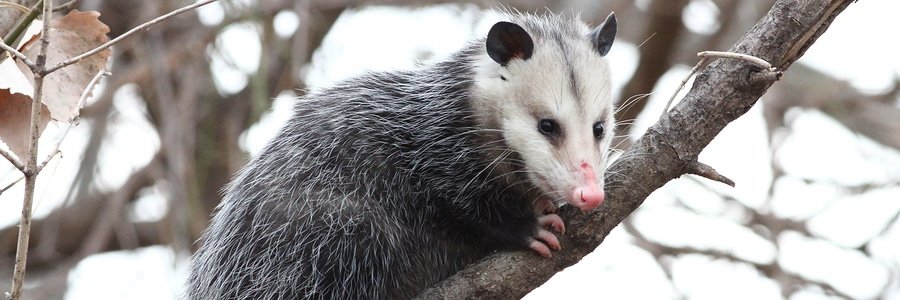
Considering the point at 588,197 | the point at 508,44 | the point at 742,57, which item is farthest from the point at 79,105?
the point at 742,57

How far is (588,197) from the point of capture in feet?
7.64

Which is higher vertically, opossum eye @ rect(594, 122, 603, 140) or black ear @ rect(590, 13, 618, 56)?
black ear @ rect(590, 13, 618, 56)

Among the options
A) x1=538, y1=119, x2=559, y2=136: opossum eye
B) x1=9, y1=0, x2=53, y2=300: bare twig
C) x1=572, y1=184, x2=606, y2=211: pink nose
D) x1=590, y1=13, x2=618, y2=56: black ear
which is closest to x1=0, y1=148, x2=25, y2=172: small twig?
x1=9, y1=0, x2=53, y2=300: bare twig

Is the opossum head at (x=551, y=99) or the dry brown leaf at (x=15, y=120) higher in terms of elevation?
the opossum head at (x=551, y=99)

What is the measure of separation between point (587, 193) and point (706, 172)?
0.89ft

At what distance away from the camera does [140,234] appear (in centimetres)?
519

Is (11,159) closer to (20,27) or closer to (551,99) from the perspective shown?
(20,27)

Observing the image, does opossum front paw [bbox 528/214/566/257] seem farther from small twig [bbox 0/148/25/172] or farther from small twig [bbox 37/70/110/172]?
small twig [bbox 0/148/25/172]

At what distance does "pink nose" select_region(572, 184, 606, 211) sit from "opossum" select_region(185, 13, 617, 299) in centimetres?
9

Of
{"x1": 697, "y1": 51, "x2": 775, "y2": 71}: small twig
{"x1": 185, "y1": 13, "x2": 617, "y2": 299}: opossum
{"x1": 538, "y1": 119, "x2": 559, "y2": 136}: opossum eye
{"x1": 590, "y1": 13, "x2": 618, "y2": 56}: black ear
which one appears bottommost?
{"x1": 185, "y1": 13, "x2": 617, "y2": 299}: opossum

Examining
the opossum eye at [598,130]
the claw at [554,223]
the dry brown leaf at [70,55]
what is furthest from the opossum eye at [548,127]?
the dry brown leaf at [70,55]

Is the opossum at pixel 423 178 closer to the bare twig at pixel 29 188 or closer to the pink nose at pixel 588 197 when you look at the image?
the pink nose at pixel 588 197

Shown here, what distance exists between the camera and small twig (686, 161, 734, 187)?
7.72 feet

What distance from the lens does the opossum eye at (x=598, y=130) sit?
8.64 ft
